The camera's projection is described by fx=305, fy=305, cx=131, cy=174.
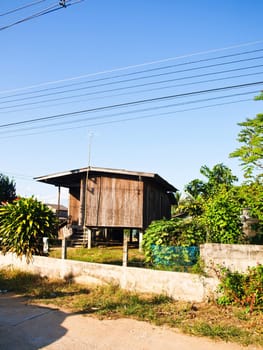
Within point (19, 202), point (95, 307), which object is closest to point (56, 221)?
point (19, 202)

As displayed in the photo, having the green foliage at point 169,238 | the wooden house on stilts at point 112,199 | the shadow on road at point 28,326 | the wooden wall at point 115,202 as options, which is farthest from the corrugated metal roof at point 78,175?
the shadow on road at point 28,326

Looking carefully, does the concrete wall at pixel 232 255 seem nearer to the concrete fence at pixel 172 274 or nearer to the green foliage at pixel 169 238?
the concrete fence at pixel 172 274

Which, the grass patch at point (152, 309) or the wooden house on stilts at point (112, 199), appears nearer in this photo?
the grass patch at point (152, 309)

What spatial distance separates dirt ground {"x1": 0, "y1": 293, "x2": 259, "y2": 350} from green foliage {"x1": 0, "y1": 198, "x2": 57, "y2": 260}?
396cm

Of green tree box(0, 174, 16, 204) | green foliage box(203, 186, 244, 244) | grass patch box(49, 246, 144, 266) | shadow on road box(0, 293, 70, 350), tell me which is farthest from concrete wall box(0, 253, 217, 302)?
green tree box(0, 174, 16, 204)

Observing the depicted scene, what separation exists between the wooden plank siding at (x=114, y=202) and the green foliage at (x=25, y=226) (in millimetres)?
7619

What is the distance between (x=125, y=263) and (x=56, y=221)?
409cm

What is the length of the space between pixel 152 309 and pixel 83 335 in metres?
1.98

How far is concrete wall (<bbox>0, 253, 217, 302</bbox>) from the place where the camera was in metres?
7.79

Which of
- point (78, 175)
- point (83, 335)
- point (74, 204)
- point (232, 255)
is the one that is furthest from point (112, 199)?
point (83, 335)

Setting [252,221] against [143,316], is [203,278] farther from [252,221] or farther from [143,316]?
[252,221]

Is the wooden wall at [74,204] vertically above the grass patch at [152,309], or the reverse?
the wooden wall at [74,204]

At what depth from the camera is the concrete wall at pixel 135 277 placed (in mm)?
7785

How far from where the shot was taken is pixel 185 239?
9.16 m
